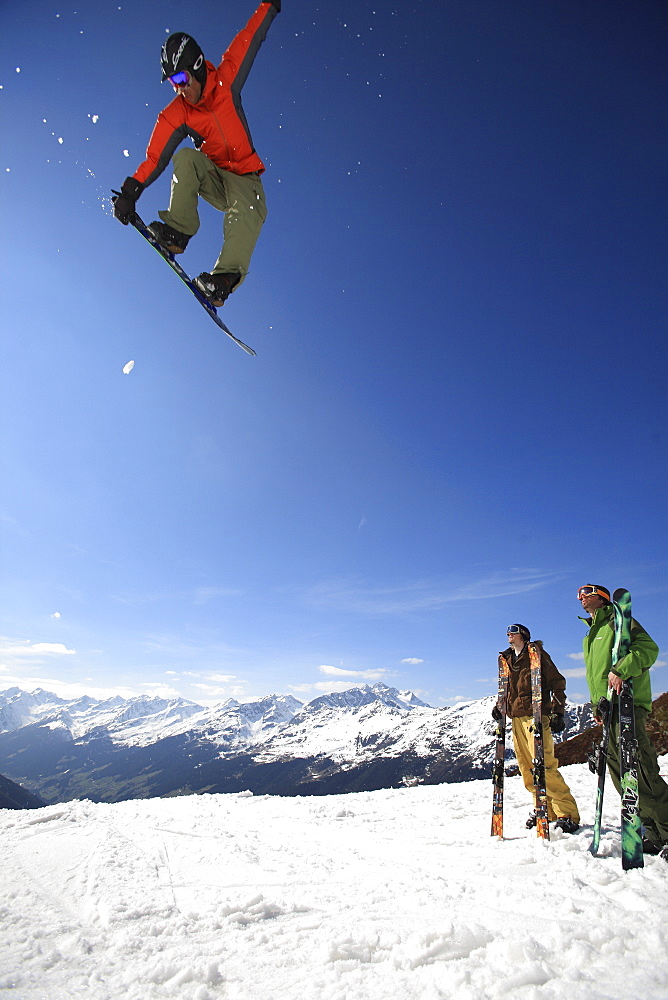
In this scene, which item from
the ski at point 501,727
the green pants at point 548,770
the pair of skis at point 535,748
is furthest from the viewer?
the ski at point 501,727

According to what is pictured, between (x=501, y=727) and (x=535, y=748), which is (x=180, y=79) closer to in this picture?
(x=535, y=748)

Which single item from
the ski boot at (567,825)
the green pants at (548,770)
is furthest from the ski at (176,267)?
the ski boot at (567,825)

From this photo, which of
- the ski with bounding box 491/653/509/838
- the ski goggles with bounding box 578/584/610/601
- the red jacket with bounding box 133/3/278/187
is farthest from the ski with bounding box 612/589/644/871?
the red jacket with bounding box 133/3/278/187

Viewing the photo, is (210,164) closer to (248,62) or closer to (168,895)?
(248,62)

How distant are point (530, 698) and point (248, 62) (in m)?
7.91

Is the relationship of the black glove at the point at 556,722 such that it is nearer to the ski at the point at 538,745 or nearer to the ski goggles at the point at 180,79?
the ski at the point at 538,745

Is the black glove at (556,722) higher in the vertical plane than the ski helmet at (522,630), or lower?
lower

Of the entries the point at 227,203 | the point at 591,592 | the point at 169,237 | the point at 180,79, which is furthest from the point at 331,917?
the point at 180,79

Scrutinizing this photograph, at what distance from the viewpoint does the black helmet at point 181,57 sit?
3922mm

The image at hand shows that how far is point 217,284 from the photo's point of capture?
443 centimetres

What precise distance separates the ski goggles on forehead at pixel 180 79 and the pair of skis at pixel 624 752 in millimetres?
6554

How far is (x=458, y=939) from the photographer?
2545 mm

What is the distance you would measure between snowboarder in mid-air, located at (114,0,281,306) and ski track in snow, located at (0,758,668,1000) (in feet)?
17.0

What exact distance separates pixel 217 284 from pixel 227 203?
3.56ft
